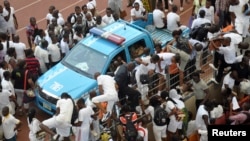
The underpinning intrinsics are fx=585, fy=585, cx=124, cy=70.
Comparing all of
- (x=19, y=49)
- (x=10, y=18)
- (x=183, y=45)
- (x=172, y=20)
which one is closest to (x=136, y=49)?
(x=183, y=45)

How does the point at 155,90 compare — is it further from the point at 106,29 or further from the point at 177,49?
the point at 106,29

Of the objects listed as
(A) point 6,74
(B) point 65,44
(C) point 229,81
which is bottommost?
(C) point 229,81

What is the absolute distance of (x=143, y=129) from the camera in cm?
1249

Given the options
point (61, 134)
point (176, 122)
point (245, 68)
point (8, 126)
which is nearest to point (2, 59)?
point (8, 126)

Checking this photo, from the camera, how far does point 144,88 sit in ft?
44.9

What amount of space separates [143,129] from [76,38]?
5047 millimetres

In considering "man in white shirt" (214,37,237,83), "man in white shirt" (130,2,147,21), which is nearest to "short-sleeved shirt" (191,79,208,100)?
"man in white shirt" (214,37,237,83)

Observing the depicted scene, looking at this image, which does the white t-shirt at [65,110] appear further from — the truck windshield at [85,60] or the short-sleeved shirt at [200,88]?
the short-sleeved shirt at [200,88]

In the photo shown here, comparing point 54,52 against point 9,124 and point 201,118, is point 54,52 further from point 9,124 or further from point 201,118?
point 201,118

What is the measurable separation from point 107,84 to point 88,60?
8.46 ft

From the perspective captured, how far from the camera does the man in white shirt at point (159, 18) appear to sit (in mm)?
17000

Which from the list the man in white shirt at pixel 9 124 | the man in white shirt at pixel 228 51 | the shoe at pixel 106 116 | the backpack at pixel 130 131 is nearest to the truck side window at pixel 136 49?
the man in white shirt at pixel 228 51

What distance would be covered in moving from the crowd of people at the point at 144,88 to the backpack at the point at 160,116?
2 centimetres

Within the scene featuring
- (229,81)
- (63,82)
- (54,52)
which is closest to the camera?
(229,81)
